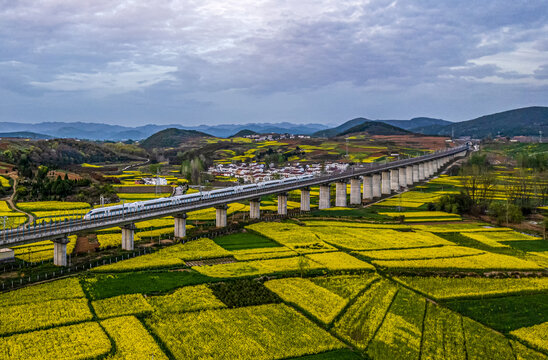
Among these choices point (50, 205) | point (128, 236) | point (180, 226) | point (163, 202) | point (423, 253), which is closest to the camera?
point (128, 236)

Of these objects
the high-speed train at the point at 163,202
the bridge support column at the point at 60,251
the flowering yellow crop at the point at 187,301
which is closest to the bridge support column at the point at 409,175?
the high-speed train at the point at 163,202

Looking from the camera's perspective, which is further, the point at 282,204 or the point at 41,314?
the point at 282,204

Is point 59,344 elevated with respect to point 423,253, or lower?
elevated

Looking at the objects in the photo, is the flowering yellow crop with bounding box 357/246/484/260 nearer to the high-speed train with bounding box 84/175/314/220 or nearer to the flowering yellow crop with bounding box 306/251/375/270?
the flowering yellow crop with bounding box 306/251/375/270

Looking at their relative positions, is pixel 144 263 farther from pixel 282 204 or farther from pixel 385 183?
pixel 385 183

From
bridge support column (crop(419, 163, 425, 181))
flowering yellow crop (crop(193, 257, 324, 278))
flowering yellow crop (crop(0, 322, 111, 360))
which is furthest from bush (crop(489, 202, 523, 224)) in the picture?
flowering yellow crop (crop(0, 322, 111, 360))

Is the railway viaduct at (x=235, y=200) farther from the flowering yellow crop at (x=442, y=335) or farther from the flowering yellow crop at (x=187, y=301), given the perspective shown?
the flowering yellow crop at (x=442, y=335)

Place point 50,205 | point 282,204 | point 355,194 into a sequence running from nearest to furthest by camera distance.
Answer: point 50,205, point 282,204, point 355,194

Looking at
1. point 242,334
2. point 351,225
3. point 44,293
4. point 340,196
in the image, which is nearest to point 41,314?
point 44,293
